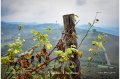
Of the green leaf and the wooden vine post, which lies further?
the wooden vine post

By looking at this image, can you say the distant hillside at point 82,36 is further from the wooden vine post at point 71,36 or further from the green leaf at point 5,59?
the green leaf at point 5,59

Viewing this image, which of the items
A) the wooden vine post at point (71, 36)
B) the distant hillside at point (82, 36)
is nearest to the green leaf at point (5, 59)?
the wooden vine post at point (71, 36)

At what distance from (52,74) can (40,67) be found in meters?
0.14

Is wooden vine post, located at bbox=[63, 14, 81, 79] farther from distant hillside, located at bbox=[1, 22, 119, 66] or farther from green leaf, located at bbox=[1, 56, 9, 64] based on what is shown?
distant hillside, located at bbox=[1, 22, 119, 66]

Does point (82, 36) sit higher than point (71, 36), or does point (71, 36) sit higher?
point (71, 36)

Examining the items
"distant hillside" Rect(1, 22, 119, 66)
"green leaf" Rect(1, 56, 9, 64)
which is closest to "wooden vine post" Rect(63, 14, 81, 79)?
"green leaf" Rect(1, 56, 9, 64)

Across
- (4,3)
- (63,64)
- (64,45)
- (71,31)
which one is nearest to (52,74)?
(63,64)

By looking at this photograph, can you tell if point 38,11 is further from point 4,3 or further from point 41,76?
point 41,76

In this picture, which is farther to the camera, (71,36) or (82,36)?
(82,36)

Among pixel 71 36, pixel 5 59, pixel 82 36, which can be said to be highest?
pixel 71 36

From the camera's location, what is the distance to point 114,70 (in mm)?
7395

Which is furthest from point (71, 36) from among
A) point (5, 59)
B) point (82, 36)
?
point (82, 36)

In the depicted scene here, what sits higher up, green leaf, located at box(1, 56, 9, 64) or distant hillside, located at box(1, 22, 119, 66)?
Result: green leaf, located at box(1, 56, 9, 64)

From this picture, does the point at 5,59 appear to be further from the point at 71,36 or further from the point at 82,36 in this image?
the point at 82,36
